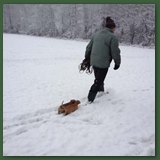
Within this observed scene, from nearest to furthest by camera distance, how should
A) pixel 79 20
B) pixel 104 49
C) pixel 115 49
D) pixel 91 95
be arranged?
1. pixel 115 49
2. pixel 104 49
3. pixel 91 95
4. pixel 79 20

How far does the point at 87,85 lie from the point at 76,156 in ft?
12.1

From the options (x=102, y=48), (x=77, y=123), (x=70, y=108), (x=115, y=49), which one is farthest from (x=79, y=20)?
(x=77, y=123)

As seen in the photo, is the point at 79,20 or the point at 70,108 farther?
the point at 79,20

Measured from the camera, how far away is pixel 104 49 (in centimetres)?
425

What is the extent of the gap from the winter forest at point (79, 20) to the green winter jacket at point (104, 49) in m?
16.1

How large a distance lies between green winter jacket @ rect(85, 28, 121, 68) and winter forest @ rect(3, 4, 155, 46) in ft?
52.9

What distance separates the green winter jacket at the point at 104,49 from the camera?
413 cm

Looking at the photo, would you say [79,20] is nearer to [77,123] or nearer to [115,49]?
[115,49]

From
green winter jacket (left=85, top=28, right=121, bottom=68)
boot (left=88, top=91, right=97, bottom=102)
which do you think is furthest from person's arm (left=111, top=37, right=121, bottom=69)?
boot (left=88, top=91, right=97, bottom=102)

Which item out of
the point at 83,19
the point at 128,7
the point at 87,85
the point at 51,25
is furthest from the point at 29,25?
the point at 87,85

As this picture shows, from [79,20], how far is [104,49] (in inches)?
987

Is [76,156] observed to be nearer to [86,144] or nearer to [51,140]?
[86,144]

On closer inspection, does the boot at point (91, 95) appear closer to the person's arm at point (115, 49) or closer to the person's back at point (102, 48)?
the person's back at point (102, 48)

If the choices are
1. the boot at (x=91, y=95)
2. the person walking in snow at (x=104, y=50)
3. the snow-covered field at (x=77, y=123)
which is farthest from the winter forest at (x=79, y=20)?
the boot at (x=91, y=95)
